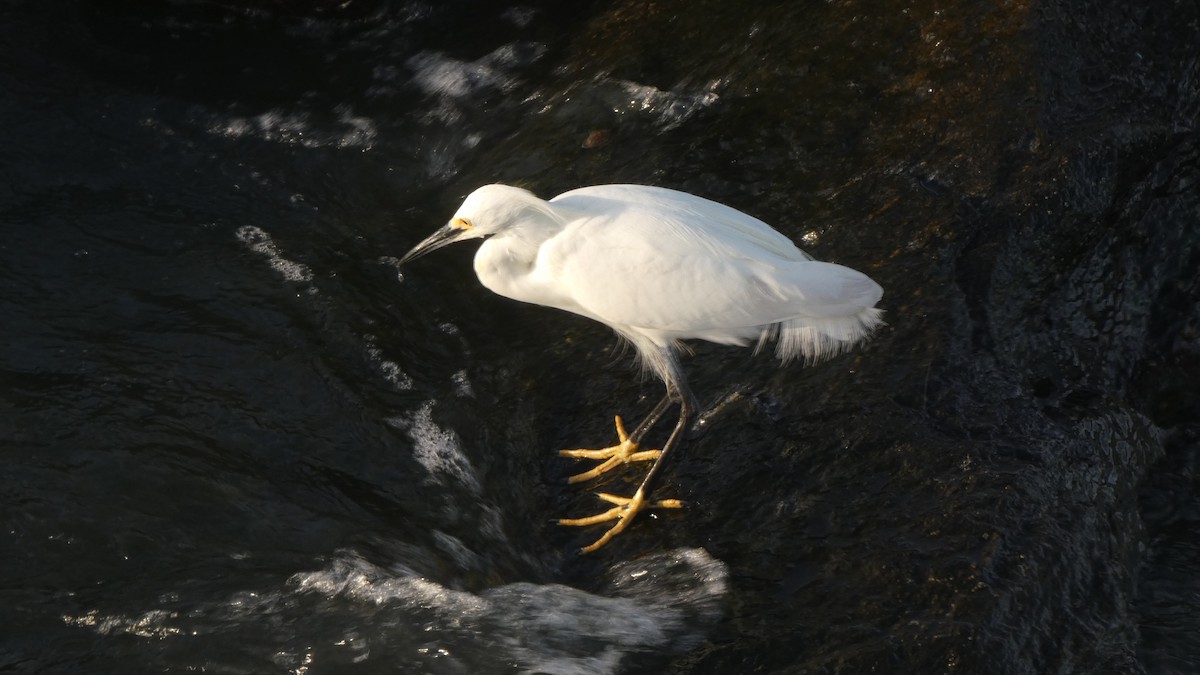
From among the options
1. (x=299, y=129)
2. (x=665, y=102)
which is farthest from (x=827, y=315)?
(x=299, y=129)

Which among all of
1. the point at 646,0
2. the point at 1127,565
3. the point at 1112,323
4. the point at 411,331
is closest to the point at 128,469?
the point at 411,331

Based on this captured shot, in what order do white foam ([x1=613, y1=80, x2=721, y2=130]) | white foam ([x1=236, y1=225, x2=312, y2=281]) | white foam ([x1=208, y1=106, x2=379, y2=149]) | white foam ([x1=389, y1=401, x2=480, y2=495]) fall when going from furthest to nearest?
white foam ([x1=208, y1=106, x2=379, y2=149]) < white foam ([x1=613, y1=80, x2=721, y2=130]) < white foam ([x1=236, y1=225, x2=312, y2=281]) < white foam ([x1=389, y1=401, x2=480, y2=495])

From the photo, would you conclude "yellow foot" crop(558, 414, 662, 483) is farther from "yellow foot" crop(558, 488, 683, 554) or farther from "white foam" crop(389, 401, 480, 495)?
"white foam" crop(389, 401, 480, 495)

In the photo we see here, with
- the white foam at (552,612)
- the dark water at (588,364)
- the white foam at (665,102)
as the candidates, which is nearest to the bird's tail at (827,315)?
the dark water at (588,364)

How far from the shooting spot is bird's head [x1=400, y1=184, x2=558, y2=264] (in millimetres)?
3561

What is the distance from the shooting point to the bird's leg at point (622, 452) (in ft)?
12.4

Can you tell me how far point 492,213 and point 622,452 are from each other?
3.10ft

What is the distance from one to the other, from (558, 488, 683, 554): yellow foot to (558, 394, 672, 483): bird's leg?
16 cm

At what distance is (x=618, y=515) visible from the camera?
357 cm

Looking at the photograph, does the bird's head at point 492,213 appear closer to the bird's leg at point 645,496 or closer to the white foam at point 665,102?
the bird's leg at point 645,496

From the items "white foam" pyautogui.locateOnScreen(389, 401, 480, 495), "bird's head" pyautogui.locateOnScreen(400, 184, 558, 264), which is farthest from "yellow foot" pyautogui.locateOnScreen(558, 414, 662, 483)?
"bird's head" pyautogui.locateOnScreen(400, 184, 558, 264)

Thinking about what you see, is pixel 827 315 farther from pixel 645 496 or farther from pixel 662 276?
pixel 645 496

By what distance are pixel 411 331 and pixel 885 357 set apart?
184 centimetres

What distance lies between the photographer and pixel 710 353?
4.04 m
